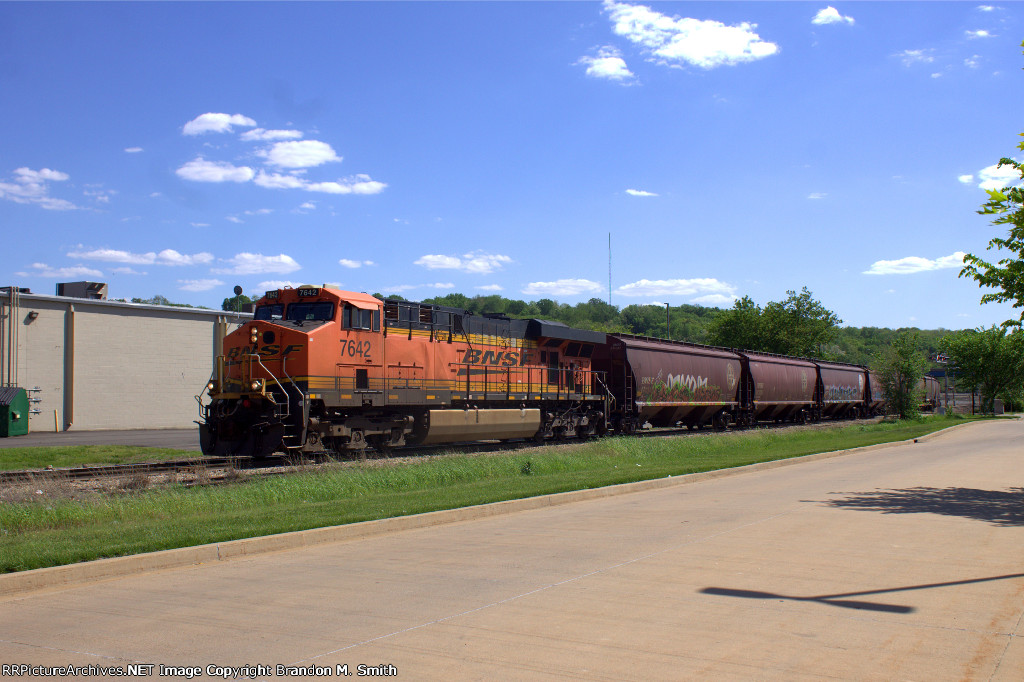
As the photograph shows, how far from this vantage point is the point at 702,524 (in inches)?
409

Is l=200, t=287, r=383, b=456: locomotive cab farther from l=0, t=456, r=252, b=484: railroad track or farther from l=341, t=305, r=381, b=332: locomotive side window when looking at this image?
l=0, t=456, r=252, b=484: railroad track

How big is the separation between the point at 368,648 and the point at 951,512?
9.79m

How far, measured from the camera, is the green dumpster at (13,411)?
31.0 m

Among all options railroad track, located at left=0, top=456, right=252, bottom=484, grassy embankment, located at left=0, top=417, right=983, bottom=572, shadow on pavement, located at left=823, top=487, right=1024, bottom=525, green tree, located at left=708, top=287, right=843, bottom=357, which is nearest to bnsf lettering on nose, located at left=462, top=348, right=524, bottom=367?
grassy embankment, located at left=0, top=417, right=983, bottom=572

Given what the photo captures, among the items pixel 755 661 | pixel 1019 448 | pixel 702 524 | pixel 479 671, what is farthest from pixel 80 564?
pixel 1019 448

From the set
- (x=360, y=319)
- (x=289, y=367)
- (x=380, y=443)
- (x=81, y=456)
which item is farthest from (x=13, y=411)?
(x=360, y=319)

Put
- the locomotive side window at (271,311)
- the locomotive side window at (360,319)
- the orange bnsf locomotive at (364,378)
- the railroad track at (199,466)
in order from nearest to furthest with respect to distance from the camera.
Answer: the railroad track at (199,466) → the orange bnsf locomotive at (364,378) → the locomotive side window at (360,319) → the locomotive side window at (271,311)

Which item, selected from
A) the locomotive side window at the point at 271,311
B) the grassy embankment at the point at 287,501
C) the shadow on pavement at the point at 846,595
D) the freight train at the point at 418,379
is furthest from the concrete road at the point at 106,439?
the shadow on pavement at the point at 846,595

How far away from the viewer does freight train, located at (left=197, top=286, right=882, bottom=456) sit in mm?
18375

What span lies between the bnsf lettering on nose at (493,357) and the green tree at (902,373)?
3277 cm

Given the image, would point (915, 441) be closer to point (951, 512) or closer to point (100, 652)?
point (951, 512)

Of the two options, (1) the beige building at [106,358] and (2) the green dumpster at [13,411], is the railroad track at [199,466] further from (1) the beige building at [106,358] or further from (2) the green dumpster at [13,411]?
(1) the beige building at [106,358]

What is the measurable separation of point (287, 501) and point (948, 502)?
10.9 meters

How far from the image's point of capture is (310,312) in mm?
19234
